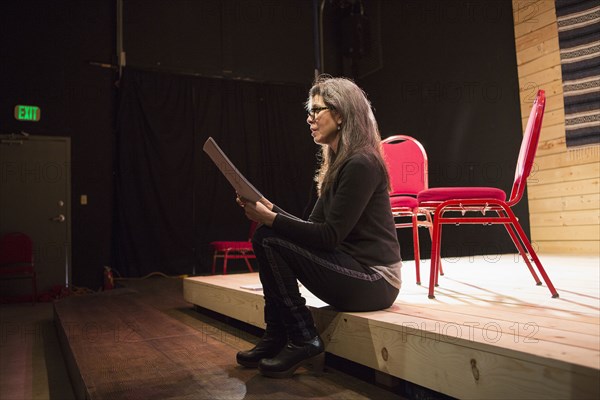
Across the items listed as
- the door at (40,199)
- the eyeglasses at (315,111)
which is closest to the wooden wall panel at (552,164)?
the eyeglasses at (315,111)

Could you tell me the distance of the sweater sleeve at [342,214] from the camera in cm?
129

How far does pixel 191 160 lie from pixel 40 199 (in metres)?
1.65

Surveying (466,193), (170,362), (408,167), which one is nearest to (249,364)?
(170,362)

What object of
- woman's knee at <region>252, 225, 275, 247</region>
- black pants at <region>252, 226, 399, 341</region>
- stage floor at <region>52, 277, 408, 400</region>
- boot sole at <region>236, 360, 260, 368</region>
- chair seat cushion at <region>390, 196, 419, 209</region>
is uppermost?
chair seat cushion at <region>390, 196, 419, 209</region>

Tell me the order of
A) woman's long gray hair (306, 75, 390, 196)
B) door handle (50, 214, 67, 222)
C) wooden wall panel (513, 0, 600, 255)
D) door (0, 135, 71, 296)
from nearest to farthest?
woman's long gray hair (306, 75, 390, 196) → wooden wall panel (513, 0, 600, 255) → door (0, 135, 71, 296) → door handle (50, 214, 67, 222)

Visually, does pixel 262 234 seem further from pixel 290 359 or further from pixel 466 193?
pixel 466 193

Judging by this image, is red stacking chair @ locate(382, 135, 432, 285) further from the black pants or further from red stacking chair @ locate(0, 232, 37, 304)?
red stacking chair @ locate(0, 232, 37, 304)

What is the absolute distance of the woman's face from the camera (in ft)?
4.79

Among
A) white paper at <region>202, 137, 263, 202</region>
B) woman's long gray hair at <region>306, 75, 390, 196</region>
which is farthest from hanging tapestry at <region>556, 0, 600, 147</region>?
white paper at <region>202, 137, 263, 202</region>

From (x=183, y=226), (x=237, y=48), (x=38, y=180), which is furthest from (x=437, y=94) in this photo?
(x=38, y=180)

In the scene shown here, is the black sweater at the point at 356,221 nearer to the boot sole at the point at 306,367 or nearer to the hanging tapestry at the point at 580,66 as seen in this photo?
the boot sole at the point at 306,367

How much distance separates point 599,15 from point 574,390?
4.16m

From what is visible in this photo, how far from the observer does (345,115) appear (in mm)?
1441

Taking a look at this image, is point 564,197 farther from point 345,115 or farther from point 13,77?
point 13,77
